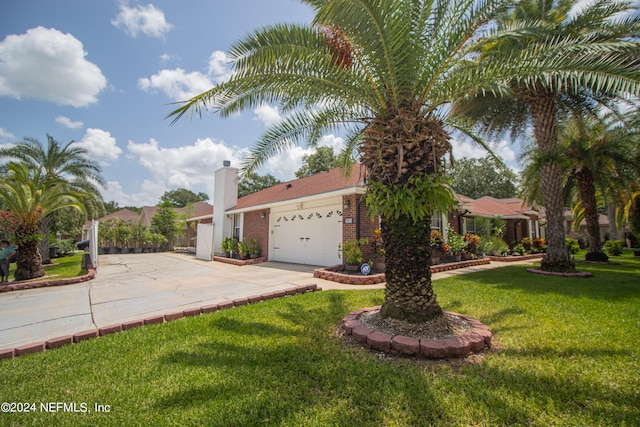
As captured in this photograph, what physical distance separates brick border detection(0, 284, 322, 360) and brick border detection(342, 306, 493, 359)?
294 cm

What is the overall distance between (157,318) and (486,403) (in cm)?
498

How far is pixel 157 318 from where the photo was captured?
195 inches

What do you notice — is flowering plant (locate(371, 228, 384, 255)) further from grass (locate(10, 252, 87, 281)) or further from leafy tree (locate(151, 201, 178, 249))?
leafy tree (locate(151, 201, 178, 249))

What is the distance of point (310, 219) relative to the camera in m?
12.6

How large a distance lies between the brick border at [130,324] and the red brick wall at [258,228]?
8320 millimetres

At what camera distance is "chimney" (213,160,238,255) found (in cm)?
1784

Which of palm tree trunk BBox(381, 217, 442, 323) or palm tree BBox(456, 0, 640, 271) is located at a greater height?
palm tree BBox(456, 0, 640, 271)

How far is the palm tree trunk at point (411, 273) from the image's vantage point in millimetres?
Answer: 4074

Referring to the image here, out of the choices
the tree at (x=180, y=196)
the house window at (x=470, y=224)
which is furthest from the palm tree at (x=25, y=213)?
the tree at (x=180, y=196)

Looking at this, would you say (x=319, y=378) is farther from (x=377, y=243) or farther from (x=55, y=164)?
(x=55, y=164)

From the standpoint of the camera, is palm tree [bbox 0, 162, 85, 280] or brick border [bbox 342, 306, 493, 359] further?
palm tree [bbox 0, 162, 85, 280]

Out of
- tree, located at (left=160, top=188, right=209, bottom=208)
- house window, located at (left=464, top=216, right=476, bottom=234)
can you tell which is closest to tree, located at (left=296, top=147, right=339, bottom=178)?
house window, located at (left=464, top=216, right=476, bottom=234)

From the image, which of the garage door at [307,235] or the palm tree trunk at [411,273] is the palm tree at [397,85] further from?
the garage door at [307,235]

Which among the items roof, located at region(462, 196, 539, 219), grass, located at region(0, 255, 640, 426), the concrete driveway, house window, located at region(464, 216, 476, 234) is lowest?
the concrete driveway
